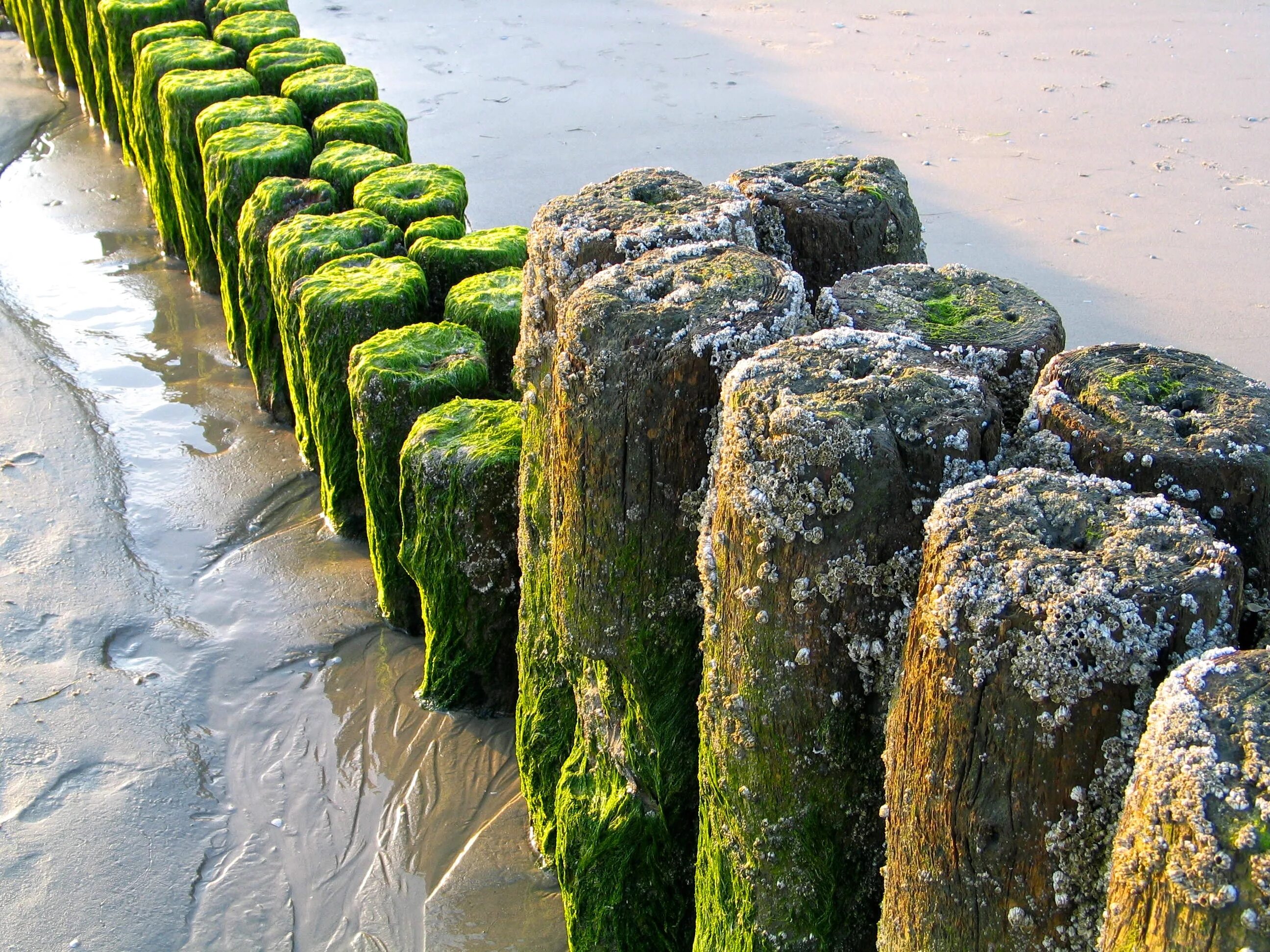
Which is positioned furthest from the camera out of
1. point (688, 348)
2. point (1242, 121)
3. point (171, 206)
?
point (1242, 121)

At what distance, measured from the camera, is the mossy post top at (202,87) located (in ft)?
16.9

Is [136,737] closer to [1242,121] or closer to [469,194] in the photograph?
[469,194]

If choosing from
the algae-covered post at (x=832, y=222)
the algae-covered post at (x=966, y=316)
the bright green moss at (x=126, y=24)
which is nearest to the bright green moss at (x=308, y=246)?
the algae-covered post at (x=832, y=222)

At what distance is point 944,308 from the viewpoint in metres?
2.20

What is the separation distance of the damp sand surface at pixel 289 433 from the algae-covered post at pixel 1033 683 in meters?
1.65

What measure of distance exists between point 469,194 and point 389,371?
3.69 m

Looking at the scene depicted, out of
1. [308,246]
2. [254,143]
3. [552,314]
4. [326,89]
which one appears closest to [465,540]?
[552,314]

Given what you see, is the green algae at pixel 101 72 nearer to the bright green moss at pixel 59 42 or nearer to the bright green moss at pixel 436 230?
the bright green moss at pixel 59 42

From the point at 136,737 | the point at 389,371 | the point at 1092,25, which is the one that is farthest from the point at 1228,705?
the point at 1092,25

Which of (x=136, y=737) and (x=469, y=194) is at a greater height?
(x=469, y=194)

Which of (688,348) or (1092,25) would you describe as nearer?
(688,348)

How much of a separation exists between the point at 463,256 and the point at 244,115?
1668mm

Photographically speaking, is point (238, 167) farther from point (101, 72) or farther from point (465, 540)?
point (101, 72)

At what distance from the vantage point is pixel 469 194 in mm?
6824
